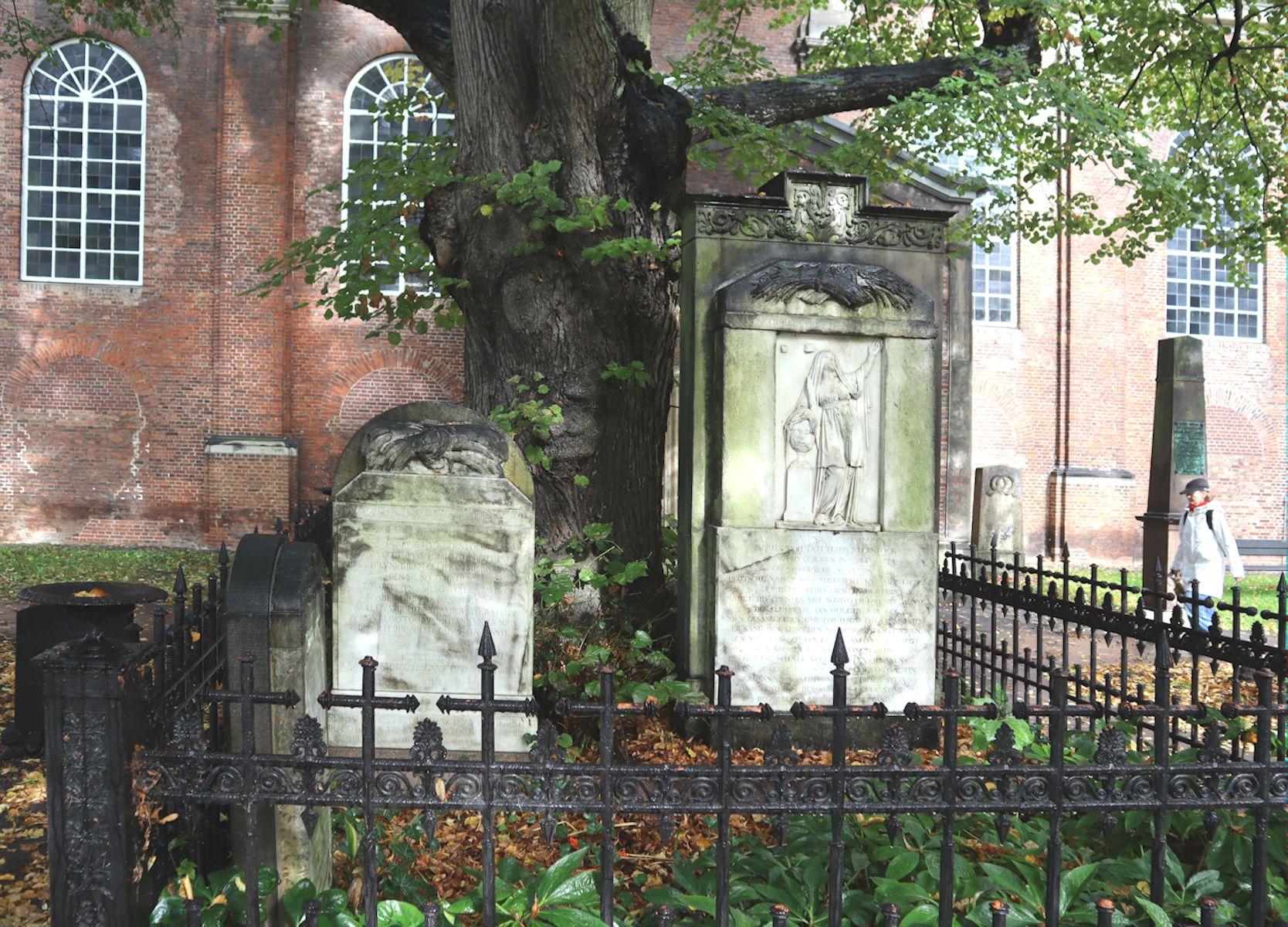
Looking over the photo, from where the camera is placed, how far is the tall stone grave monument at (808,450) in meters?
5.86

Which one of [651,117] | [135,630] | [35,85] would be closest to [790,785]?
[135,630]

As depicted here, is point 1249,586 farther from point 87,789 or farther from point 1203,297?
point 87,789

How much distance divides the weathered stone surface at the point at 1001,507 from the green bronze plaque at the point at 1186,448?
16.5ft

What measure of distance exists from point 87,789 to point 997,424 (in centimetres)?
1907

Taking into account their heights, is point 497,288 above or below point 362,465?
above

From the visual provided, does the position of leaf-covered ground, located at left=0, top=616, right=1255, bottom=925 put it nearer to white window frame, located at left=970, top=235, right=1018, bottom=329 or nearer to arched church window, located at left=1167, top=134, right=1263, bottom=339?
white window frame, located at left=970, top=235, right=1018, bottom=329

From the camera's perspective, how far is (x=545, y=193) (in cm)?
677

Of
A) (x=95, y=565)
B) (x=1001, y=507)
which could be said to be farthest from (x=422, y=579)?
(x=1001, y=507)

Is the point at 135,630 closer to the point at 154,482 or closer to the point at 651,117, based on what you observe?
the point at 651,117

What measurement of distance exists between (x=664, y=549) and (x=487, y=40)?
12.4 ft

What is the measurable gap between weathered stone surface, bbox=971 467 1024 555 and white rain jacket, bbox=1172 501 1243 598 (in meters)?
7.87

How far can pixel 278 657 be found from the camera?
12.0 ft

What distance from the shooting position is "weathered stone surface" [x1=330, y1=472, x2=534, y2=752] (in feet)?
17.2

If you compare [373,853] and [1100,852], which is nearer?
[373,853]
